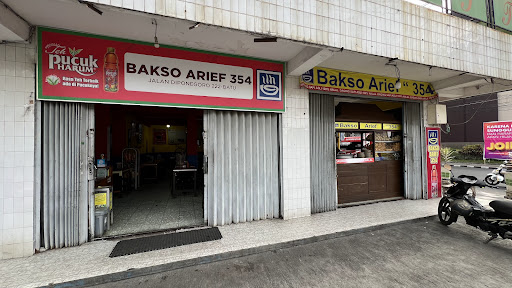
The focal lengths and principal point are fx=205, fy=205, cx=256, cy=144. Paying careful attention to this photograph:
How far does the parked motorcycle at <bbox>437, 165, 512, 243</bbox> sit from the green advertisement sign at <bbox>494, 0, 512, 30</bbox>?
4733 millimetres

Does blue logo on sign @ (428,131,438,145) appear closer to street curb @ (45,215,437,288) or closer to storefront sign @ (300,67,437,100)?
storefront sign @ (300,67,437,100)

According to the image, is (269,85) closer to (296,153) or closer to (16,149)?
(296,153)

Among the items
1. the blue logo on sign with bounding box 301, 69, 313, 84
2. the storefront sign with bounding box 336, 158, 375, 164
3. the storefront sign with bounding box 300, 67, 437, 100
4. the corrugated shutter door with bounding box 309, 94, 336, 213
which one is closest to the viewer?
the blue logo on sign with bounding box 301, 69, 313, 84

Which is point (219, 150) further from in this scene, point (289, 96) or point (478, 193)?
point (478, 193)

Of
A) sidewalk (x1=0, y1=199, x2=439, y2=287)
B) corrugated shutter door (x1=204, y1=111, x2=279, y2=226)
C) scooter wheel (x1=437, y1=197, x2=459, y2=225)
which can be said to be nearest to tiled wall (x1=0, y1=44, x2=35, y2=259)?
sidewalk (x1=0, y1=199, x2=439, y2=287)

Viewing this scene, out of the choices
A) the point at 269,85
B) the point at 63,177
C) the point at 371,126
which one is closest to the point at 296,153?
the point at 269,85

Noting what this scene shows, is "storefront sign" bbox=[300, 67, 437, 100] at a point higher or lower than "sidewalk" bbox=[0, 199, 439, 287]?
higher

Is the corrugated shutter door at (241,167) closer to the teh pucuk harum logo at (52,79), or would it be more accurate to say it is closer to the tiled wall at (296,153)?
the tiled wall at (296,153)

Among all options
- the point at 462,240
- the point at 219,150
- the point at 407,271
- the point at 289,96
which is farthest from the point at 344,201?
the point at 219,150

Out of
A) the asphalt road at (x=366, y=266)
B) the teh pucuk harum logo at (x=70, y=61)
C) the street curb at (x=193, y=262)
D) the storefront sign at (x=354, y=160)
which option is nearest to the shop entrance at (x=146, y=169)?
the street curb at (x=193, y=262)

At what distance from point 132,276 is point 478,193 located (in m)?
10.5

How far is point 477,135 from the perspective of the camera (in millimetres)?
20891

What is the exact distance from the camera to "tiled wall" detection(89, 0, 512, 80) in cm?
309

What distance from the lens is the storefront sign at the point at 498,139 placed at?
1014 cm
